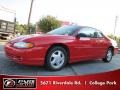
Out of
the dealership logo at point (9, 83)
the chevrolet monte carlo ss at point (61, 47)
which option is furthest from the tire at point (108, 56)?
the dealership logo at point (9, 83)

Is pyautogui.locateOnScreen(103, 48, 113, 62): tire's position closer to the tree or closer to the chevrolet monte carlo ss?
the chevrolet monte carlo ss

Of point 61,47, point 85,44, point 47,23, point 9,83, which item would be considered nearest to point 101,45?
point 85,44

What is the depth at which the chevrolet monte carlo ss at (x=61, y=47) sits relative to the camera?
796 millimetres

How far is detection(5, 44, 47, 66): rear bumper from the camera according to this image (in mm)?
783

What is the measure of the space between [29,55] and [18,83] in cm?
12

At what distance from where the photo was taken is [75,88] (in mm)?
818

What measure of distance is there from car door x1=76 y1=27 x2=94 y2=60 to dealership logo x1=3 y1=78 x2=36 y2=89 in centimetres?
29

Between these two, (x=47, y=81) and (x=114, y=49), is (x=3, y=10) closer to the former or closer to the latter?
(x=47, y=81)

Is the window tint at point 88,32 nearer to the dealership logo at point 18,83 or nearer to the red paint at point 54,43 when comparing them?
the red paint at point 54,43

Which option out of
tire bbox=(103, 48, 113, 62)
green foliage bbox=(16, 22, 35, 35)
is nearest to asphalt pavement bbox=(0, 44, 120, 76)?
tire bbox=(103, 48, 113, 62)

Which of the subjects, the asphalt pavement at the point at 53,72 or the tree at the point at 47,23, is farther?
the asphalt pavement at the point at 53,72

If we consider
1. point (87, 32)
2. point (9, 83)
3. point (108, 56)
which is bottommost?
point (9, 83)

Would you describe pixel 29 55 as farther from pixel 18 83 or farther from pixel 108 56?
pixel 108 56

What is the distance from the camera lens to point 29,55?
78 centimetres
